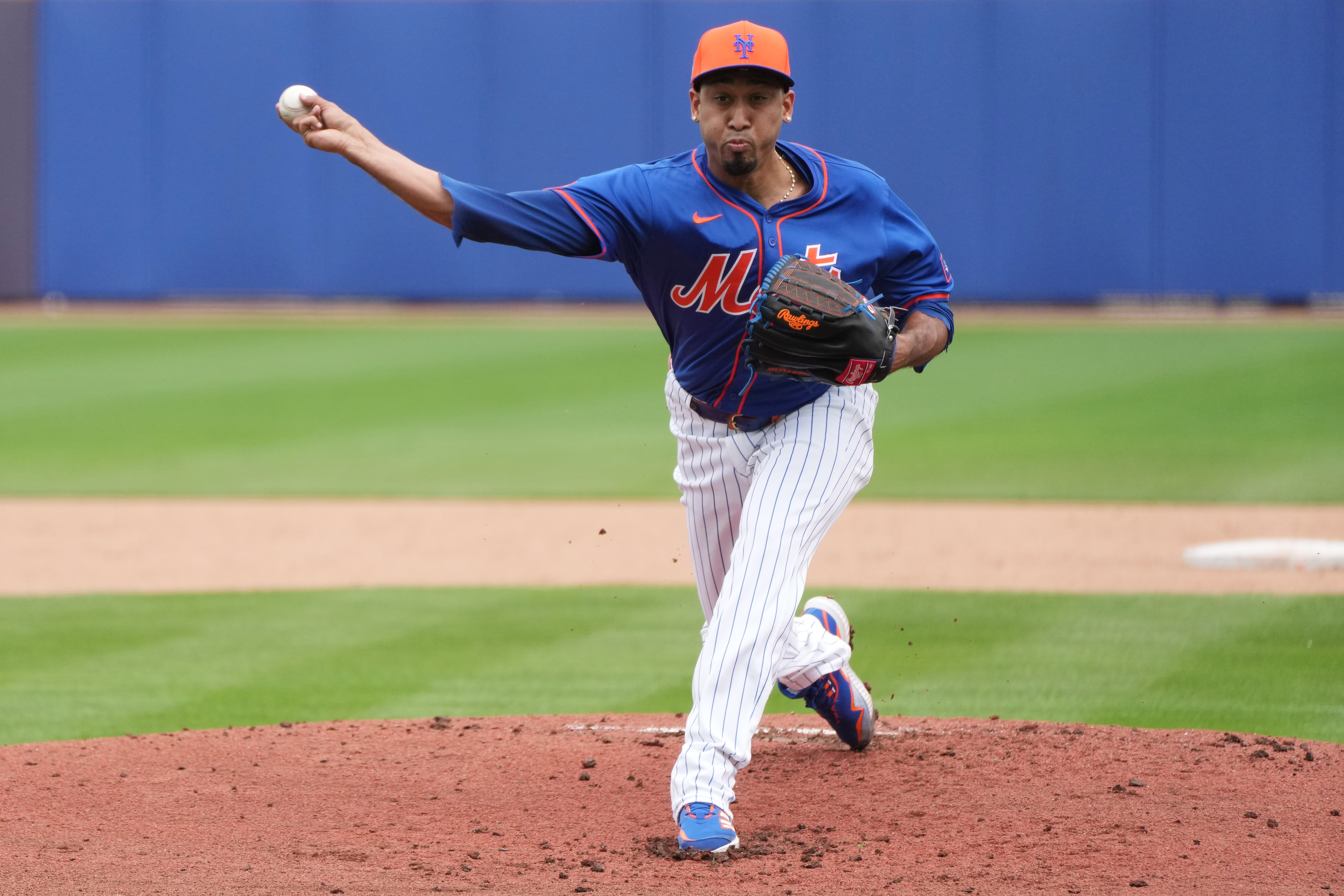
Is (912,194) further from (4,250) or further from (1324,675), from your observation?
(1324,675)

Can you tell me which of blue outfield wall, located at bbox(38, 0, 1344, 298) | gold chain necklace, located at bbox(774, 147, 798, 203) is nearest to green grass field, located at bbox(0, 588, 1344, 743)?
gold chain necklace, located at bbox(774, 147, 798, 203)

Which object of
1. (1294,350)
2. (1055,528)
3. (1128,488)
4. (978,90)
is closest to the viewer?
(1055,528)

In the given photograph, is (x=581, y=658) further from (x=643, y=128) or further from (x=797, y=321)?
(x=643, y=128)

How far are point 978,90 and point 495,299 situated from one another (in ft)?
23.5

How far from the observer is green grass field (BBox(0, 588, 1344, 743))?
523cm

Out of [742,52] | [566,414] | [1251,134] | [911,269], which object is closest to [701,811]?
[911,269]

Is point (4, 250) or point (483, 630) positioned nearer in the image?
point (483, 630)

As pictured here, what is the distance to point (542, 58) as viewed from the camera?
2172 centimetres

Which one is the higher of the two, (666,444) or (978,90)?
(978,90)

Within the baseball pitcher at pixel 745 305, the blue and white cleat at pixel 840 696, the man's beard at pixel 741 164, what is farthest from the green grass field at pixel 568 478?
the man's beard at pixel 741 164

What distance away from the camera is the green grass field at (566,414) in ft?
34.4

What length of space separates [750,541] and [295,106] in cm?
138

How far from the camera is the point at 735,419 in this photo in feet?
12.7

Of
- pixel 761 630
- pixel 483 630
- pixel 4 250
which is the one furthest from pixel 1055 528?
pixel 4 250
